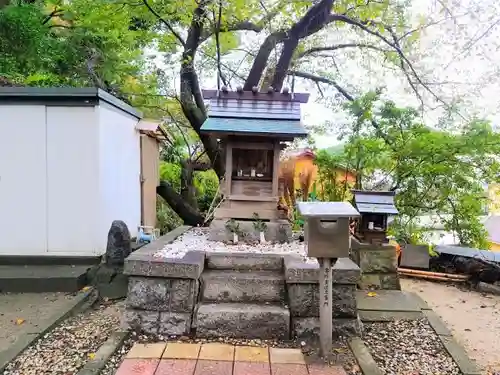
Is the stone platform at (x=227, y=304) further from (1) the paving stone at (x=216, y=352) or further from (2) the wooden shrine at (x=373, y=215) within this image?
(2) the wooden shrine at (x=373, y=215)

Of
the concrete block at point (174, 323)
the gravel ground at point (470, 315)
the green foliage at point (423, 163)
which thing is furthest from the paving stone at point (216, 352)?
the green foliage at point (423, 163)

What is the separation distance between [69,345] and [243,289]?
1.46 m

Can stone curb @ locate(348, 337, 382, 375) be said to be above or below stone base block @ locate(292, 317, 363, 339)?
below

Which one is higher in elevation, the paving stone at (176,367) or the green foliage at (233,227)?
the green foliage at (233,227)

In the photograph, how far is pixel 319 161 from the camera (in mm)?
6805

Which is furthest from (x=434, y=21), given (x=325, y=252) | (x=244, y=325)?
(x=244, y=325)

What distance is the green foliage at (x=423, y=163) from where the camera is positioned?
19.7 feet

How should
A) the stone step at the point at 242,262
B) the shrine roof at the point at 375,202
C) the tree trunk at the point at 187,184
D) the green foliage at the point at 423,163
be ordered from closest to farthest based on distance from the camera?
the stone step at the point at 242,262 → the shrine roof at the point at 375,202 → the green foliage at the point at 423,163 → the tree trunk at the point at 187,184

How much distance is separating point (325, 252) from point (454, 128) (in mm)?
4845

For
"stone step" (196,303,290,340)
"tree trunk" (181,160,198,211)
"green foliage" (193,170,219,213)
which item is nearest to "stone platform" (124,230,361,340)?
"stone step" (196,303,290,340)

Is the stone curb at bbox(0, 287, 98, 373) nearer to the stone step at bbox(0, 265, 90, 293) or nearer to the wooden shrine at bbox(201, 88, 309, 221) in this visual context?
the stone step at bbox(0, 265, 90, 293)

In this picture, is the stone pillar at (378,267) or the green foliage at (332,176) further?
the green foliage at (332,176)

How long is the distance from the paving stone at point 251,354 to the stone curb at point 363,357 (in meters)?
0.66

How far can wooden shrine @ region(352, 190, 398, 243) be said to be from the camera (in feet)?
16.7
